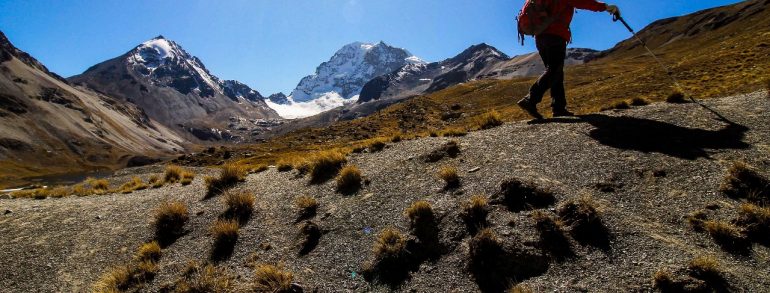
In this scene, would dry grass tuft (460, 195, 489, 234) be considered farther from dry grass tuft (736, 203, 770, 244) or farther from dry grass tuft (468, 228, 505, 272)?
dry grass tuft (736, 203, 770, 244)

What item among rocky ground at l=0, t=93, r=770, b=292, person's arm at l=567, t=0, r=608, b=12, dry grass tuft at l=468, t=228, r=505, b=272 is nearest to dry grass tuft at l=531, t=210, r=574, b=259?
rocky ground at l=0, t=93, r=770, b=292

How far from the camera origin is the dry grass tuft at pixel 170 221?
12.2m

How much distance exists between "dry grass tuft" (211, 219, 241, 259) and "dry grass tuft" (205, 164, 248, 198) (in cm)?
338

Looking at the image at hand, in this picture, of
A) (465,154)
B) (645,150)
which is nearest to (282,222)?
(465,154)

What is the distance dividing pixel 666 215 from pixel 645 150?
298 centimetres

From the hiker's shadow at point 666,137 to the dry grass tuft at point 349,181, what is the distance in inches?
257

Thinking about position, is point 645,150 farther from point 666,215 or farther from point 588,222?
point 588,222

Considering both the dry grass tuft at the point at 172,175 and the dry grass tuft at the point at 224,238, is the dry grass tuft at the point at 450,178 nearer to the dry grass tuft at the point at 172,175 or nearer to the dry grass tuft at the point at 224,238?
the dry grass tuft at the point at 224,238

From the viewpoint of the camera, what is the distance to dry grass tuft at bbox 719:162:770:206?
8312 millimetres

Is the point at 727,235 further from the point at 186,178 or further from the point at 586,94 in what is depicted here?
the point at 586,94

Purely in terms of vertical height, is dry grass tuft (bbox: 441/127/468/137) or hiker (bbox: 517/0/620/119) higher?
hiker (bbox: 517/0/620/119)

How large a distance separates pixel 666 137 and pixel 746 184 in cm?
302

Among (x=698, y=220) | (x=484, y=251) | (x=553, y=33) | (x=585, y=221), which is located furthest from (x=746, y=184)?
(x=553, y=33)

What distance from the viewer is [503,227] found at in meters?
8.76
